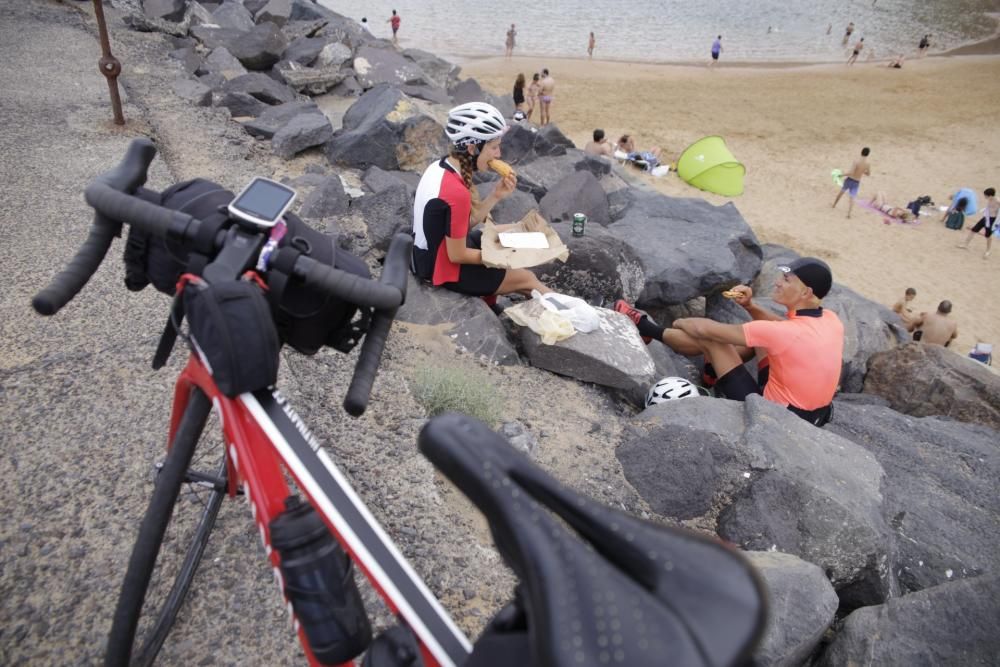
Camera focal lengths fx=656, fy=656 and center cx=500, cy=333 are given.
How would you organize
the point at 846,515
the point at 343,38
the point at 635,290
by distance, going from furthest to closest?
the point at 343,38
the point at 635,290
the point at 846,515

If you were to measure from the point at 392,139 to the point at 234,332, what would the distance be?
7.42 meters

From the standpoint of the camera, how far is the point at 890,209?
1528 centimetres

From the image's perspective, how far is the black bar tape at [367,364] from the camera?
186cm

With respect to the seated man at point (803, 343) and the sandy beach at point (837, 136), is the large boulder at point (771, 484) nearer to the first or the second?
the seated man at point (803, 343)

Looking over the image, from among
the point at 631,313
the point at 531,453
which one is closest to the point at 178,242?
the point at 531,453

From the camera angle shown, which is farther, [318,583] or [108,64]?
[108,64]

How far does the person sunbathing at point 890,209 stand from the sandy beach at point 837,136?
0.36 meters

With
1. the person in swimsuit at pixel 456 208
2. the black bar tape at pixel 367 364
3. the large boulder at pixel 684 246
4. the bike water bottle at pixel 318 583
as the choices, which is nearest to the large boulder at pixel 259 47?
the large boulder at pixel 684 246

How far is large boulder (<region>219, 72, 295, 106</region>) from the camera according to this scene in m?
10.5

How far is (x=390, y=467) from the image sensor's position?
333 cm

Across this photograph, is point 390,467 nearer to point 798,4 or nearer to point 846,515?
point 846,515

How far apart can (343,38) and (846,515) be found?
1440 cm

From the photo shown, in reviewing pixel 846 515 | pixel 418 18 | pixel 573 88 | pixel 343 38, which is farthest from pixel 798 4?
pixel 846 515

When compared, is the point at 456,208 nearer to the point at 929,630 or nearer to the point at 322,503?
the point at 322,503
